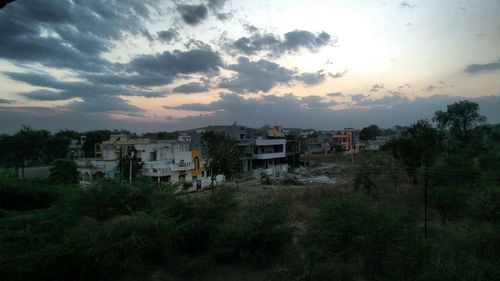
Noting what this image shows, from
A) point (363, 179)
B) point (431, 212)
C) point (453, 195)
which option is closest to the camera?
point (453, 195)

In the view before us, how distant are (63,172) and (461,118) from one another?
4770 cm

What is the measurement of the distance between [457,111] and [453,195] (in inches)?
1391

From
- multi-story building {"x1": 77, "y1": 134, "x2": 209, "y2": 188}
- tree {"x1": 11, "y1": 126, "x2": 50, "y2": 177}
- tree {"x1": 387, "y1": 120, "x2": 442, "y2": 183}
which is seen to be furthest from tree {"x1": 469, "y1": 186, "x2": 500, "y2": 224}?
tree {"x1": 11, "y1": 126, "x2": 50, "y2": 177}

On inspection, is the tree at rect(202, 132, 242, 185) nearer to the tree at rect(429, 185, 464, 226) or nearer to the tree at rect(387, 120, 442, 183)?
the tree at rect(387, 120, 442, 183)

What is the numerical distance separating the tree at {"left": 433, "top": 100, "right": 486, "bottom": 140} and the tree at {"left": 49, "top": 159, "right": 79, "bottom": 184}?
45409 millimetres

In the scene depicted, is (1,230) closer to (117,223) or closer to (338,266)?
(117,223)

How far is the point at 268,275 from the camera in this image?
8.43m

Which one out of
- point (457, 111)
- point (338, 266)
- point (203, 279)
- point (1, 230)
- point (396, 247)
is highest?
point (457, 111)

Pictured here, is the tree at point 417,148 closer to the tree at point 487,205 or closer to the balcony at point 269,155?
the tree at point 487,205

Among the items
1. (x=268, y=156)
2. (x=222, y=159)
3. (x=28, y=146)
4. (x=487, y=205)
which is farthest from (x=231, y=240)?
(x=28, y=146)

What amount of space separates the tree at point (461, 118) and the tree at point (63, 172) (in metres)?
45.4

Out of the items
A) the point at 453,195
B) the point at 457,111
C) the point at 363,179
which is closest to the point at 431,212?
the point at 453,195

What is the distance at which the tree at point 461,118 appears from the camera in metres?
40.6

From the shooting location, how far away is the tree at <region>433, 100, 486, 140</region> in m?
40.6
